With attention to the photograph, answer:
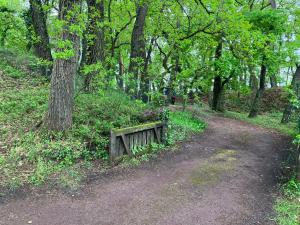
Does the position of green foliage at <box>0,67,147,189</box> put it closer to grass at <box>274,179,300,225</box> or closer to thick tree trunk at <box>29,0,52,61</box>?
thick tree trunk at <box>29,0,52,61</box>

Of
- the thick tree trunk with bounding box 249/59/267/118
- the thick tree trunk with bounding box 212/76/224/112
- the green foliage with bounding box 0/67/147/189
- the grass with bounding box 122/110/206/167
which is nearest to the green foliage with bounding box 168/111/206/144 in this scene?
the grass with bounding box 122/110/206/167

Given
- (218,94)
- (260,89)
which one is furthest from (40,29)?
(260,89)

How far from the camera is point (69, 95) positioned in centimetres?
667

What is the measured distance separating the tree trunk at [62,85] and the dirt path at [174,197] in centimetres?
190

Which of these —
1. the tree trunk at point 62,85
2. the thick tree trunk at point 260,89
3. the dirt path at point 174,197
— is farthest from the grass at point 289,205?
the thick tree trunk at point 260,89

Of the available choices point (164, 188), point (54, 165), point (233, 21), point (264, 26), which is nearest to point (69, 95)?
point (54, 165)

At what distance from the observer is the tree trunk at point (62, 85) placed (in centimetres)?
641

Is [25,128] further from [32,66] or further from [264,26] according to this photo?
[264,26]

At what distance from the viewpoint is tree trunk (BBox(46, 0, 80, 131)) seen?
641 centimetres

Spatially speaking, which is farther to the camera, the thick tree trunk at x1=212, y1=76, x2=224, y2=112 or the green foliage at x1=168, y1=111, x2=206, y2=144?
the thick tree trunk at x1=212, y1=76, x2=224, y2=112

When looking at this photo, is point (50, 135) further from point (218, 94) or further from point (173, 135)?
point (218, 94)

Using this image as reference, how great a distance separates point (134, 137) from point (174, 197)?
2294 millimetres

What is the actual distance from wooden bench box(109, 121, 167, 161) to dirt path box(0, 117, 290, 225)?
0.59 metres

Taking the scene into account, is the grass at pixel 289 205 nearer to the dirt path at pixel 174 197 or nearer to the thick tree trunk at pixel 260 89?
the dirt path at pixel 174 197
